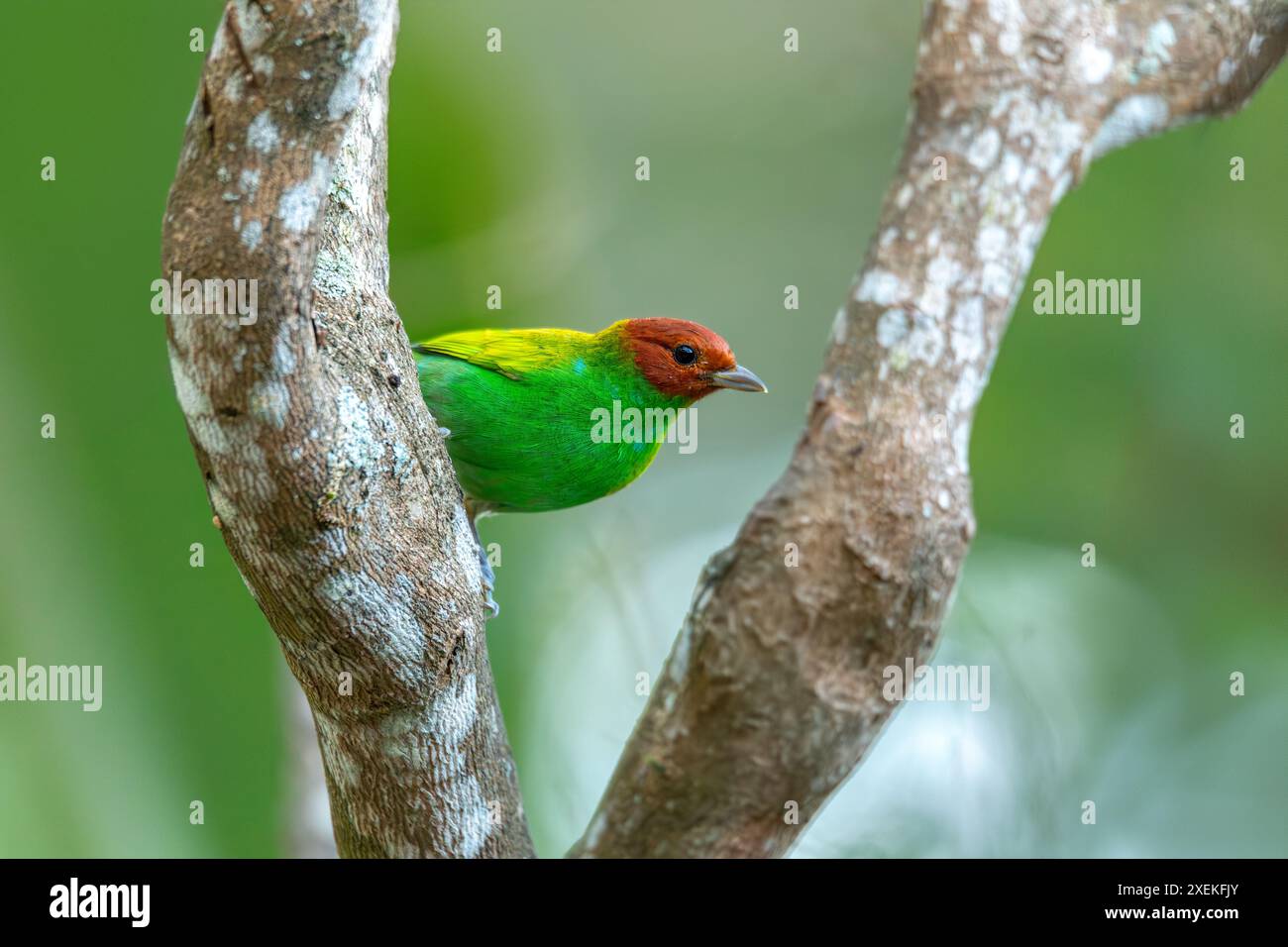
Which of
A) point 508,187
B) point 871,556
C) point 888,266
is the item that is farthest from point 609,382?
point 871,556

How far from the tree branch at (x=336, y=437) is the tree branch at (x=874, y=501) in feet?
1.97

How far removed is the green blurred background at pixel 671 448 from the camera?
424 centimetres

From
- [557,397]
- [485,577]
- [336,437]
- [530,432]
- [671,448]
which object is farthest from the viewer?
[671,448]

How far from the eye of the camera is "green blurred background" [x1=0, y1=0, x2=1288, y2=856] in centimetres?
424

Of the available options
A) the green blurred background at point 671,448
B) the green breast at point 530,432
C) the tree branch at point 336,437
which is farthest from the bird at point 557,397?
the tree branch at point 336,437

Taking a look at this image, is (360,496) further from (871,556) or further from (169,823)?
(169,823)

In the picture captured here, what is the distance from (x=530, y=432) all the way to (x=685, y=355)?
83 centimetres

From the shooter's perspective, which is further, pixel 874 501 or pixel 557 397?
pixel 557 397

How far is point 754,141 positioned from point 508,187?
3.71 meters

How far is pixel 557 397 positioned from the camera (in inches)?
189

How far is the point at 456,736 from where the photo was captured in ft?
11.1

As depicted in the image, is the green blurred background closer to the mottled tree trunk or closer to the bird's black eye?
the bird's black eye

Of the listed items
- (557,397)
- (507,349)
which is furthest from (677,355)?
(507,349)

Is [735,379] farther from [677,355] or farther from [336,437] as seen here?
[336,437]
